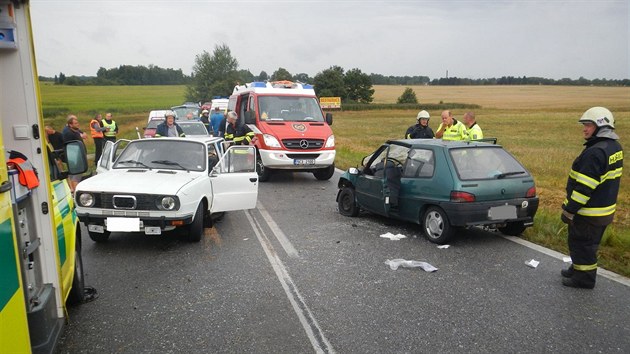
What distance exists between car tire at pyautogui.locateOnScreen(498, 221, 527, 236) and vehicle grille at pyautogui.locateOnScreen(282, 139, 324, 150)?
236 inches

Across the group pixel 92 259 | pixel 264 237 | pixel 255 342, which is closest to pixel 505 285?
pixel 255 342

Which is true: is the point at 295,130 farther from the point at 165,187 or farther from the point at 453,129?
the point at 165,187

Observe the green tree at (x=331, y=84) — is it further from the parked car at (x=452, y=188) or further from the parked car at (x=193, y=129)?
the parked car at (x=452, y=188)

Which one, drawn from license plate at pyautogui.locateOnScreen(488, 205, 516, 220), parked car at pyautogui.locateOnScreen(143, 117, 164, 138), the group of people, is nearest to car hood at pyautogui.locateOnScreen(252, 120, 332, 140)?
the group of people

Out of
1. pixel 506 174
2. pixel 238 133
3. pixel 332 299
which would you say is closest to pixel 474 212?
pixel 506 174

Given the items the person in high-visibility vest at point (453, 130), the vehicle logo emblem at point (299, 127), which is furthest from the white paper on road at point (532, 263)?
the vehicle logo emblem at point (299, 127)

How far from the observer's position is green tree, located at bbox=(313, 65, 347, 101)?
261ft

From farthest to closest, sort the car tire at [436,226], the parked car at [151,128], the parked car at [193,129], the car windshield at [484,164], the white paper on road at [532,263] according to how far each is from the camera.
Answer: the parked car at [151,128] → the parked car at [193,129] → the car windshield at [484,164] → the car tire at [436,226] → the white paper on road at [532,263]

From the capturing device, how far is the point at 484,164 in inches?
277

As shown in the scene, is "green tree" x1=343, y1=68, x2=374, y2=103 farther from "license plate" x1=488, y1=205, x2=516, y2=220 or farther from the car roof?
"license plate" x1=488, y1=205, x2=516, y2=220

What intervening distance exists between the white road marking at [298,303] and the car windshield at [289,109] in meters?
6.33

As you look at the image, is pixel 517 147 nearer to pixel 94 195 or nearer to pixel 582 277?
pixel 582 277

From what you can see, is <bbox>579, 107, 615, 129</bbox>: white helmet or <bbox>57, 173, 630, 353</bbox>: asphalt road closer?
<bbox>57, 173, 630, 353</bbox>: asphalt road

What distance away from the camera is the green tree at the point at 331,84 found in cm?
7962
